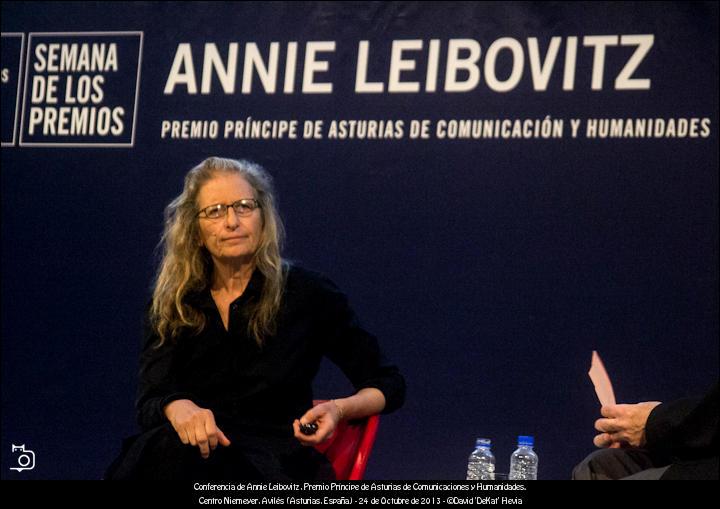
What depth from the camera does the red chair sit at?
3.19 metres

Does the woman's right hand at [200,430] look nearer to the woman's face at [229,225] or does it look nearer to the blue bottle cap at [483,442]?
the woman's face at [229,225]

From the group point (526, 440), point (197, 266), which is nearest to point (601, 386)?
point (197, 266)

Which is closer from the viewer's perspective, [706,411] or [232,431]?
[706,411]

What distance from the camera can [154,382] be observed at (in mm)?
3180

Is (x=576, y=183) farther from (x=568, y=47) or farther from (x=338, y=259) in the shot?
(x=338, y=259)

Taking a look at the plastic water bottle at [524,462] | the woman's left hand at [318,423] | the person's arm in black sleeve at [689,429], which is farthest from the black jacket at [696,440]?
the plastic water bottle at [524,462]

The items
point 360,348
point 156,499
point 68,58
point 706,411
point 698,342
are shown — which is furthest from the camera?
point 68,58

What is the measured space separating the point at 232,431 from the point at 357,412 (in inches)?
14.1

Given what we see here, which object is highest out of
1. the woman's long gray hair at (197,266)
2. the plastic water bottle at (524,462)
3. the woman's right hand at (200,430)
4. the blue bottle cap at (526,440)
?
the woman's long gray hair at (197,266)

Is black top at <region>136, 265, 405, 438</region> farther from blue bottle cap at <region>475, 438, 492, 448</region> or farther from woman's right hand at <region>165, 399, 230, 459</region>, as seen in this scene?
blue bottle cap at <region>475, 438, 492, 448</region>

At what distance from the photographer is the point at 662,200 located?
446 cm

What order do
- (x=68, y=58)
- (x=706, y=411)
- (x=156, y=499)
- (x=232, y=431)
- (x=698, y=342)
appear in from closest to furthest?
1. (x=706, y=411)
2. (x=156, y=499)
3. (x=232, y=431)
4. (x=698, y=342)
5. (x=68, y=58)

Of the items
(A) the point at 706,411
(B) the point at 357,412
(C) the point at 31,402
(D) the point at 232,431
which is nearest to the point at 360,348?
(B) the point at 357,412

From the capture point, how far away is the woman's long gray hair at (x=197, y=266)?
3.26 metres
